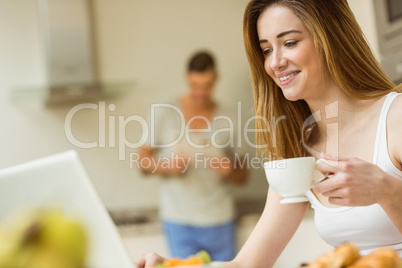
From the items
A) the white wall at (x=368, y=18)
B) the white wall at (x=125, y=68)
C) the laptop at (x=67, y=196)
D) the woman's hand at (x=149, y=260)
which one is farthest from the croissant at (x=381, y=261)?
the white wall at (x=125, y=68)

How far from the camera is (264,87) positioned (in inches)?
54.1

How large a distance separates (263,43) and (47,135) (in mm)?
2272

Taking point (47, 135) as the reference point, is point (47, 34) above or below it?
above

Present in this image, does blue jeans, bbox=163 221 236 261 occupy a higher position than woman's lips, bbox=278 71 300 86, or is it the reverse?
woman's lips, bbox=278 71 300 86

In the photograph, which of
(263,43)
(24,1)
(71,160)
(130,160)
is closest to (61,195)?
(71,160)

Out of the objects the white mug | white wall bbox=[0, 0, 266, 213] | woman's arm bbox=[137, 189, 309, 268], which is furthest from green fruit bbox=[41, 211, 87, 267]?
white wall bbox=[0, 0, 266, 213]

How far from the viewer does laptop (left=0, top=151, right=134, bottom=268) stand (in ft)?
1.56

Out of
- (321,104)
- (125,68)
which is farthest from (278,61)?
(125,68)

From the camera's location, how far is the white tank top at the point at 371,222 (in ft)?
3.72

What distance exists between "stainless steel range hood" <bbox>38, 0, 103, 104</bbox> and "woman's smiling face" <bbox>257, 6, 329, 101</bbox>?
7.16 ft

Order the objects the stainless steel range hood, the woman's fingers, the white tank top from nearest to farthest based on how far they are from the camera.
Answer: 1. the woman's fingers
2. the white tank top
3. the stainless steel range hood

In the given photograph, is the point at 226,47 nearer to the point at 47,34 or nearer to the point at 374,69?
the point at 47,34

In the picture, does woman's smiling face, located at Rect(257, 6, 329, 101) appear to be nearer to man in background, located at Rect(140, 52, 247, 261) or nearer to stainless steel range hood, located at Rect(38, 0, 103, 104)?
man in background, located at Rect(140, 52, 247, 261)

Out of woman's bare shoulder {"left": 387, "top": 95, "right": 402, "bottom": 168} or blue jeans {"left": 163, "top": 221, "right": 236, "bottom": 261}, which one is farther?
blue jeans {"left": 163, "top": 221, "right": 236, "bottom": 261}
